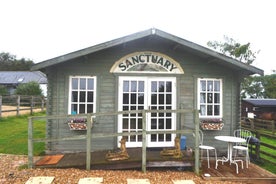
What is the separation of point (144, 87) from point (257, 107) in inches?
581

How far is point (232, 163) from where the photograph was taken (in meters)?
6.48

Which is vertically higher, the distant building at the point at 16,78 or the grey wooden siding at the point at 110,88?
the distant building at the point at 16,78

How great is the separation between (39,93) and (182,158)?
2502 cm

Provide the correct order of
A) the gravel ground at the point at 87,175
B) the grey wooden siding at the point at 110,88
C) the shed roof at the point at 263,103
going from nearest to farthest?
the gravel ground at the point at 87,175 < the grey wooden siding at the point at 110,88 < the shed roof at the point at 263,103

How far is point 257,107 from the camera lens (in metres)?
19.2

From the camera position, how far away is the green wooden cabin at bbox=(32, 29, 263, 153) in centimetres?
724

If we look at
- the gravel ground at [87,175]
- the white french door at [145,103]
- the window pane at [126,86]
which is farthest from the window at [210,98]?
the gravel ground at [87,175]

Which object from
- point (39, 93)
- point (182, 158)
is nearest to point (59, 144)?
point (182, 158)

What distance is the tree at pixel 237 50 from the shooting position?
28562 mm

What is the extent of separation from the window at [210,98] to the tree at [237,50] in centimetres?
2306

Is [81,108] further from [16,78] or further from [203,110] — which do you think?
[16,78]

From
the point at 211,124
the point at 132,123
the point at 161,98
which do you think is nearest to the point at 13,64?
the point at 132,123

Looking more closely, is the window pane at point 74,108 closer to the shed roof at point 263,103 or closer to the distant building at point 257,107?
the distant building at point 257,107

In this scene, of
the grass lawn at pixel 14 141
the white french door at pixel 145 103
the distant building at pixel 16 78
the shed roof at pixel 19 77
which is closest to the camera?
the white french door at pixel 145 103
